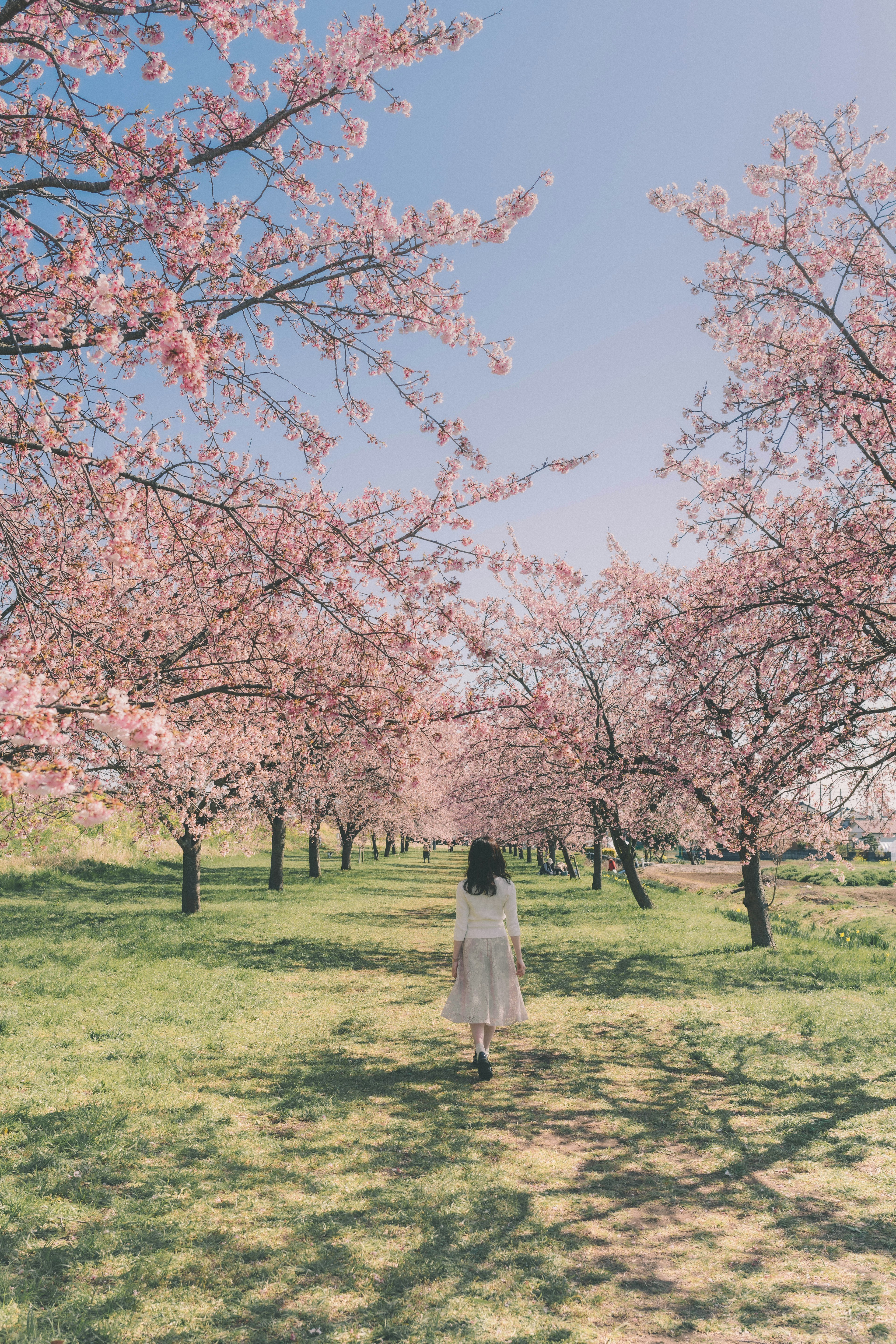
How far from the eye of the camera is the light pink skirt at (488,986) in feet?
24.0

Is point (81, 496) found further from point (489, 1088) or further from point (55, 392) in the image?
point (489, 1088)

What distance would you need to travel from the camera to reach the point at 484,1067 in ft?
24.3

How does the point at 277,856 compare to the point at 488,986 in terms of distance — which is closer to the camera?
the point at 488,986

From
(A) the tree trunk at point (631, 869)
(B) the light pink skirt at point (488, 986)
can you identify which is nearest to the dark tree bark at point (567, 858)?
(A) the tree trunk at point (631, 869)

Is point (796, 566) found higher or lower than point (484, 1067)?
higher

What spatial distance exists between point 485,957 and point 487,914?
0.44 metres

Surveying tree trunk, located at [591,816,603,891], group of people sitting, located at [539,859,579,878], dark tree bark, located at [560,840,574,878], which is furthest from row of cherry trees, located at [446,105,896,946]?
group of people sitting, located at [539,859,579,878]

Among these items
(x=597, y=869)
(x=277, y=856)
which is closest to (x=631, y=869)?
(x=597, y=869)

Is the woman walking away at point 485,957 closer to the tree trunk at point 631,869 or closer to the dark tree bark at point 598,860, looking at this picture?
the tree trunk at point 631,869

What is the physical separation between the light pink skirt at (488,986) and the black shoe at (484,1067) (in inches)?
13.3

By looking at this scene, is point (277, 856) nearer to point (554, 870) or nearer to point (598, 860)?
point (598, 860)

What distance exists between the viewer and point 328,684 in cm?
735

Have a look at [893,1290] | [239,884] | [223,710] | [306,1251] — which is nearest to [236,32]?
[223,710]

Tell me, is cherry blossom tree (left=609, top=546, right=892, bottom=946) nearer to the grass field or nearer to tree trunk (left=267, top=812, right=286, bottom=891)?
the grass field
